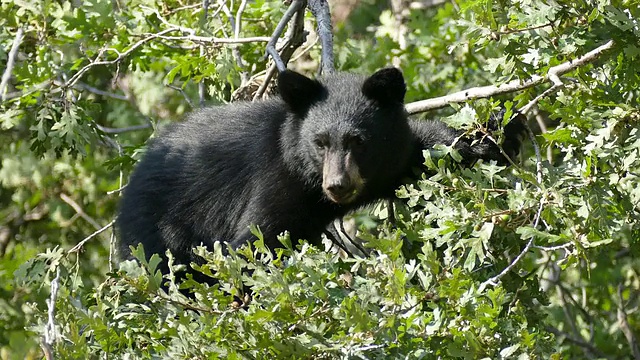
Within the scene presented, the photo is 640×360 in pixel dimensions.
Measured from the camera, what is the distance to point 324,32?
6516 mm

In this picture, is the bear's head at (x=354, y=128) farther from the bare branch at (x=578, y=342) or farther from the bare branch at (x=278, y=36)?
the bare branch at (x=578, y=342)

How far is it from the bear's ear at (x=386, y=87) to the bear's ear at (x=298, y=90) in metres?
0.35

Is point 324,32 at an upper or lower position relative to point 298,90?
upper

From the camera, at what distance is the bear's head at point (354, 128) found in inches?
246

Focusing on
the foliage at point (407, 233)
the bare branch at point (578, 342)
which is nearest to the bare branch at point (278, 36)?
the foliage at point (407, 233)

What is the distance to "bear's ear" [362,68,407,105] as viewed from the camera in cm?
626

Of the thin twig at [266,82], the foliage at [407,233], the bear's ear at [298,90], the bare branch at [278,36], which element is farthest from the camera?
the thin twig at [266,82]

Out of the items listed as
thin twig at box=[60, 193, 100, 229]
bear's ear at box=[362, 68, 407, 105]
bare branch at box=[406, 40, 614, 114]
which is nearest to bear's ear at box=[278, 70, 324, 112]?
bear's ear at box=[362, 68, 407, 105]

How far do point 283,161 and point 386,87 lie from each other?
900 millimetres

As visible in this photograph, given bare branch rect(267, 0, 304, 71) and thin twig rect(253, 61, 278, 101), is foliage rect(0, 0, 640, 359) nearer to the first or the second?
thin twig rect(253, 61, 278, 101)

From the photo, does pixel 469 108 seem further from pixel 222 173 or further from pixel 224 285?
pixel 222 173

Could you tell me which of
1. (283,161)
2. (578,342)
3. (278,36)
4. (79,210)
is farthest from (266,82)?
(79,210)

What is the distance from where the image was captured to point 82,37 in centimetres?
787

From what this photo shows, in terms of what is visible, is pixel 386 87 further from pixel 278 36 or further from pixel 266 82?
pixel 266 82
